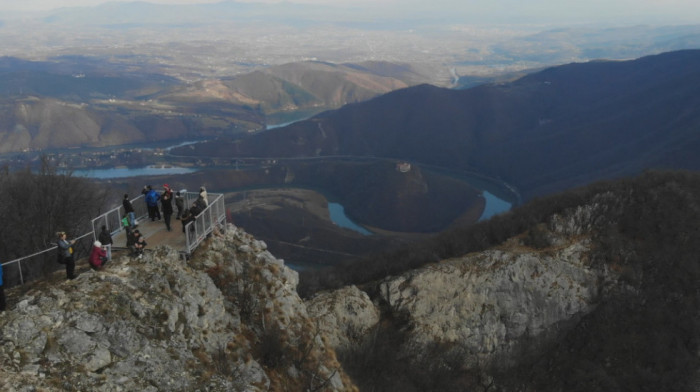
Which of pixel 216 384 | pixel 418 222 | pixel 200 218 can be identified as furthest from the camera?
pixel 418 222

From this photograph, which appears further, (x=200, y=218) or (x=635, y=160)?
(x=635, y=160)

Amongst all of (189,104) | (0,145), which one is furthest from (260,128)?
(0,145)

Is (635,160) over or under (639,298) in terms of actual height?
under

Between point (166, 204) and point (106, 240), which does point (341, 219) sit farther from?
point (106, 240)

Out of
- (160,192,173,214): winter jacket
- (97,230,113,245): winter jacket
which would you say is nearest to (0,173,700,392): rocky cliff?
(97,230,113,245): winter jacket

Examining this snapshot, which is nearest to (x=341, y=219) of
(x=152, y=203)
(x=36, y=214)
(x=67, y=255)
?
(x=36, y=214)

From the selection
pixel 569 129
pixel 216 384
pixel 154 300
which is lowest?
pixel 569 129

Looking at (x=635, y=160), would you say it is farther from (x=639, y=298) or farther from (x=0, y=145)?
(x=0, y=145)

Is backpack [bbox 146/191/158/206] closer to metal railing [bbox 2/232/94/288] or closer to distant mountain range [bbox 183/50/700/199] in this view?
metal railing [bbox 2/232/94/288]
